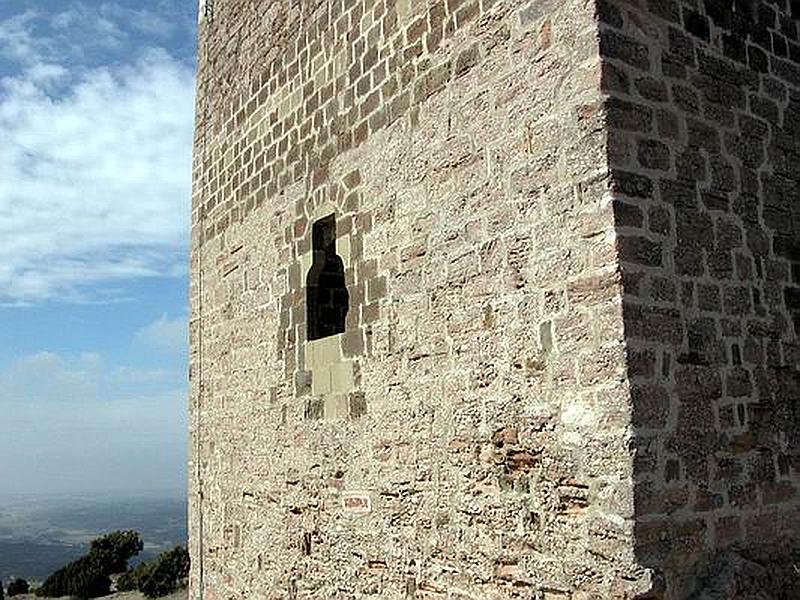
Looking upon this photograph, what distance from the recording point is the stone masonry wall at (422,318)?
3906 mm

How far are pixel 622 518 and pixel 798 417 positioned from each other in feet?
4.34

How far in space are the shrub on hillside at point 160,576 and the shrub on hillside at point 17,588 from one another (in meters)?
4.49

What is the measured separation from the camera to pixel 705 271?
4059 mm

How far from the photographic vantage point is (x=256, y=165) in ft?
22.4

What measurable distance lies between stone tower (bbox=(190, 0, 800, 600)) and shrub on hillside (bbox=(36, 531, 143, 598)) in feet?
35.2

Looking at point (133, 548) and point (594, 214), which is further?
point (133, 548)

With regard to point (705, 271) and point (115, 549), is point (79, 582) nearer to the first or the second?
point (115, 549)

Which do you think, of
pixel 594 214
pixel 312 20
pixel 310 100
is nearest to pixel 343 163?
pixel 310 100

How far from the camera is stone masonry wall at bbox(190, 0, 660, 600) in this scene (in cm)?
391

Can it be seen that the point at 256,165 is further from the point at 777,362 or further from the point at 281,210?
the point at 777,362

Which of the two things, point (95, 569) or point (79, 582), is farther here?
point (95, 569)

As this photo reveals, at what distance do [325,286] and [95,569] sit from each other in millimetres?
12240

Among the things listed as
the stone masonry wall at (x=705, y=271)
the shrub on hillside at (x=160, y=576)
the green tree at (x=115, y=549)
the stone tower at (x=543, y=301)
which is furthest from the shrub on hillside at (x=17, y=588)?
the stone masonry wall at (x=705, y=271)

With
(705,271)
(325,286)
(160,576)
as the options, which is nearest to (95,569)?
(160,576)
